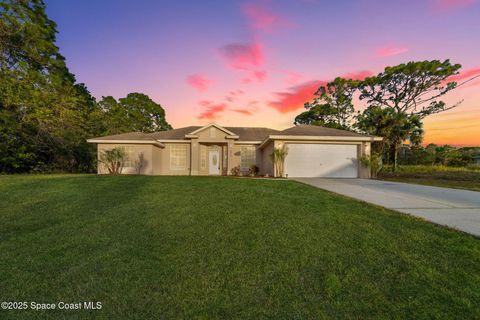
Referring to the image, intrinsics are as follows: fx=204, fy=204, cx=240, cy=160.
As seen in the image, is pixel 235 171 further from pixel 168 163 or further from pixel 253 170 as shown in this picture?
pixel 168 163

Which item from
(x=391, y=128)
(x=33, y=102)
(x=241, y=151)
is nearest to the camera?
(x=33, y=102)

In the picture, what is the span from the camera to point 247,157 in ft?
52.4

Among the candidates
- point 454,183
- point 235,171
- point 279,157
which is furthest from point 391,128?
point 235,171

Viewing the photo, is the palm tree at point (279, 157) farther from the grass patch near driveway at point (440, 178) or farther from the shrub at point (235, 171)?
the grass patch near driveway at point (440, 178)

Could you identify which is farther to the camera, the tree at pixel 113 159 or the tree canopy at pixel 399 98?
the tree canopy at pixel 399 98

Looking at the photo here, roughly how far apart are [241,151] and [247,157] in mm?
665

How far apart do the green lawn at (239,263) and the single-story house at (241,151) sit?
8.20 m

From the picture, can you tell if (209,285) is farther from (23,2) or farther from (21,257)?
(23,2)

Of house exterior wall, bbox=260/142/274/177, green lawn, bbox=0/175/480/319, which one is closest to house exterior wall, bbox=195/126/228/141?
house exterior wall, bbox=260/142/274/177

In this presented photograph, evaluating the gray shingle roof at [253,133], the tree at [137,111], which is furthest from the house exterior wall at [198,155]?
the tree at [137,111]

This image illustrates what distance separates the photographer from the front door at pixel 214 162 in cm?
1602

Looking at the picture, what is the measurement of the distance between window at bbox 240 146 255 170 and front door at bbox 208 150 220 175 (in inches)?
74.6

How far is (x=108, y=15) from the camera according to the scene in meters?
10.3

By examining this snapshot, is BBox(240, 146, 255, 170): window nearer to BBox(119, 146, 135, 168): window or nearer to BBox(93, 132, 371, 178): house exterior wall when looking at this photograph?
BBox(93, 132, 371, 178): house exterior wall
